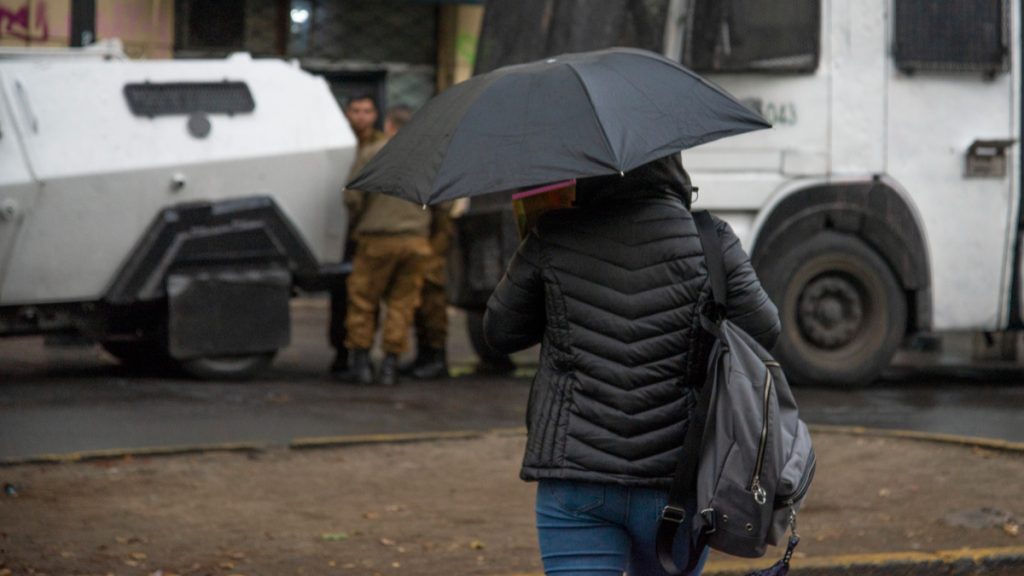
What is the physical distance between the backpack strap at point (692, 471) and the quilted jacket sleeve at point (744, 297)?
28 millimetres

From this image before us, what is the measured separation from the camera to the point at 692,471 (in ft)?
10.9

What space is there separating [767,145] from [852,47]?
847mm

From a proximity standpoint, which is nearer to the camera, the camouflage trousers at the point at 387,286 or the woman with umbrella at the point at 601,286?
the woman with umbrella at the point at 601,286

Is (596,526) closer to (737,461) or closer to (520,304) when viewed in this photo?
(737,461)

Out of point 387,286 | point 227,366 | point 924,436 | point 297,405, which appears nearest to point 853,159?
point 924,436

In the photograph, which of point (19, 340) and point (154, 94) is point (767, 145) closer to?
point (154, 94)

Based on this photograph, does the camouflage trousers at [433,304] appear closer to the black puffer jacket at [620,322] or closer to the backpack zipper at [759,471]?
the black puffer jacket at [620,322]

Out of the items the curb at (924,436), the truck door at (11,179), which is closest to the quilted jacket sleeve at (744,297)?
the curb at (924,436)

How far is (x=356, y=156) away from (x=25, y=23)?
749 centimetres

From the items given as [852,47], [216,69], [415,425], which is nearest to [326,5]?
[216,69]

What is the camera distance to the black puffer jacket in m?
3.38

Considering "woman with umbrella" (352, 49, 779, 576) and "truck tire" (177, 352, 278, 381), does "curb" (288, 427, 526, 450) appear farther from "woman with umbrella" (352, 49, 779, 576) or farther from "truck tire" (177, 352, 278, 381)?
"woman with umbrella" (352, 49, 779, 576)

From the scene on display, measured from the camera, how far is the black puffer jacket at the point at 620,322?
133 inches

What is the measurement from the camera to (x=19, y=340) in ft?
44.3
